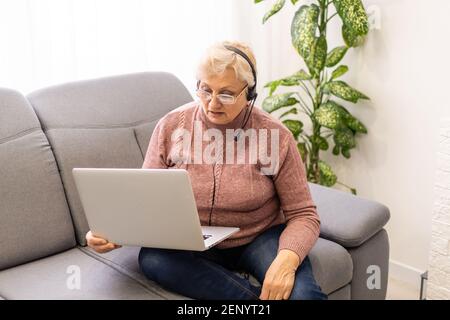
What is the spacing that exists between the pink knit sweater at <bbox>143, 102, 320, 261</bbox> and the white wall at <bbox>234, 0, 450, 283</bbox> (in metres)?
0.86

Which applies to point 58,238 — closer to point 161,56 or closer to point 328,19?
point 161,56

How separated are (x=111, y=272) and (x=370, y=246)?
32.6 inches

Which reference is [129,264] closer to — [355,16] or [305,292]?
[305,292]

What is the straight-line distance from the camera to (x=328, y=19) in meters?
2.37

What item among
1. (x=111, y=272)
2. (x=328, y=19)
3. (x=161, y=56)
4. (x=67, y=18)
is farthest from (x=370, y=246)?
(x=67, y=18)

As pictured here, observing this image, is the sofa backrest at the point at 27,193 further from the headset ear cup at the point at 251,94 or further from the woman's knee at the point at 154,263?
the headset ear cup at the point at 251,94

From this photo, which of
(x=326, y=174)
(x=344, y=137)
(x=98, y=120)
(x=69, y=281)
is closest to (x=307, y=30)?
(x=344, y=137)

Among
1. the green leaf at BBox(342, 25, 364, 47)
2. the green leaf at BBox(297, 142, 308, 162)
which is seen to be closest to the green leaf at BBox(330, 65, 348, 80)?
the green leaf at BBox(342, 25, 364, 47)

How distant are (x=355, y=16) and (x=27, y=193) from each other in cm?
135

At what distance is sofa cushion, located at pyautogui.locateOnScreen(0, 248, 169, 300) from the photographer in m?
1.55

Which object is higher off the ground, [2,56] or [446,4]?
[446,4]

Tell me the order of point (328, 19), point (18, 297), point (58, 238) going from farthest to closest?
point (328, 19) → point (58, 238) → point (18, 297)

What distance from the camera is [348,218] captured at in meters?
1.88
